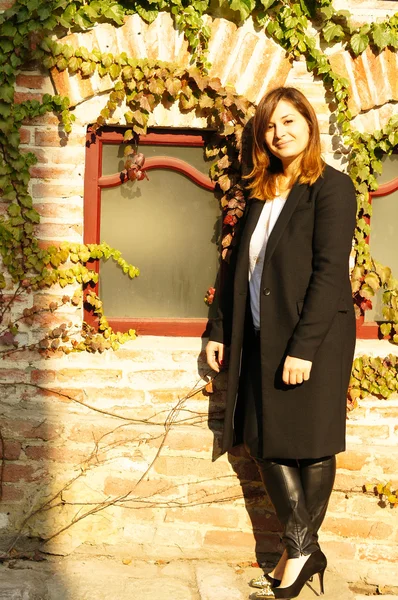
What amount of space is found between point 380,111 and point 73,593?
2807mm

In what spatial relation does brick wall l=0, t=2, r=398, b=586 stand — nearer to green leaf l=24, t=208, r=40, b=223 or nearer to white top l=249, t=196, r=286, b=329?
green leaf l=24, t=208, r=40, b=223

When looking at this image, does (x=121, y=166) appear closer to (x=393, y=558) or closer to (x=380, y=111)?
(x=380, y=111)

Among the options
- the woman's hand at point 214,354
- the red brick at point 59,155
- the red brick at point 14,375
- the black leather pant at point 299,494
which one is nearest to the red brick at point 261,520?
the black leather pant at point 299,494

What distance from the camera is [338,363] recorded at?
330 cm

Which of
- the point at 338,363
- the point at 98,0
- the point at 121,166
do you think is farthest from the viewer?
the point at 121,166

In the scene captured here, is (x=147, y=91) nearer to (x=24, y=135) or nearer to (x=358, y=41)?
(x=24, y=135)

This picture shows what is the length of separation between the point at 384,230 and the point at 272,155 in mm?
856

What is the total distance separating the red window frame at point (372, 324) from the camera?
3996mm

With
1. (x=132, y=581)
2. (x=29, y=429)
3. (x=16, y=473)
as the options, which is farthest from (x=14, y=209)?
(x=132, y=581)

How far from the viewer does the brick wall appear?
3.82 meters

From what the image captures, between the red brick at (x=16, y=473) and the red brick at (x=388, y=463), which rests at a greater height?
the red brick at (x=388, y=463)

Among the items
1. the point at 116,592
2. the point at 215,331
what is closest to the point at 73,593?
the point at 116,592

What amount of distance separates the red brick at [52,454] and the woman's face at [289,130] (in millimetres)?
1846

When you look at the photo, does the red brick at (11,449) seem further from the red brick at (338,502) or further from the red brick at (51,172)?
the red brick at (338,502)
